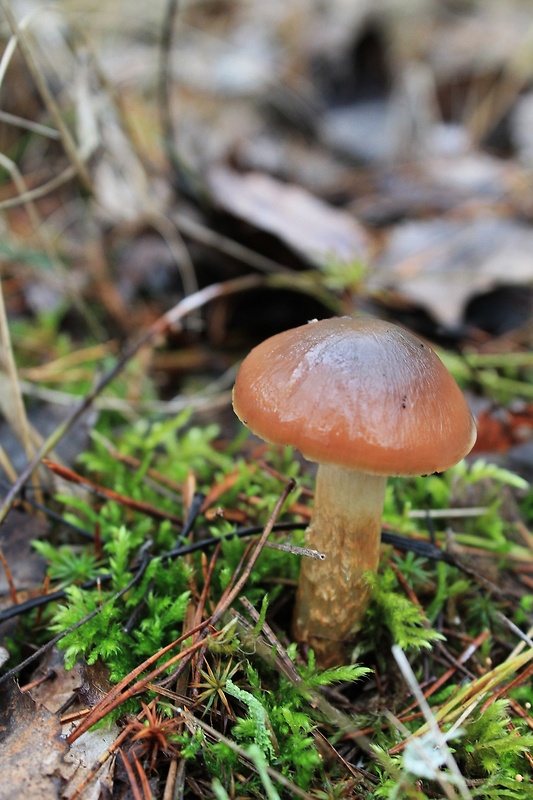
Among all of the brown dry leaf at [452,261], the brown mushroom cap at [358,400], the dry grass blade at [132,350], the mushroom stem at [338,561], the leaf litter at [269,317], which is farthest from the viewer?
the brown dry leaf at [452,261]

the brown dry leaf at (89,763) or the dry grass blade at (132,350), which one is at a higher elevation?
the dry grass blade at (132,350)

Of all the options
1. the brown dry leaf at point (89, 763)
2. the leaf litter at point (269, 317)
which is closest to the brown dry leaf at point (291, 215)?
the leaf litter at point (269, 317)

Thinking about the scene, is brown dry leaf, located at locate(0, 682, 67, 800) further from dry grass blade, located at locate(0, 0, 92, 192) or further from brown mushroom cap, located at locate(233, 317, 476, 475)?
dry grass blade, located at locate(0, 0, 92, 192)

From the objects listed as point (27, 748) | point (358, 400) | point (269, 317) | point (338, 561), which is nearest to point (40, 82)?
point (269, 317)

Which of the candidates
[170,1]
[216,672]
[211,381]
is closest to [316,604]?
[216,672]

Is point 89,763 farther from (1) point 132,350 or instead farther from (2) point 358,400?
(1) point 132,350

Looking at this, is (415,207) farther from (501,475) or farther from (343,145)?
(501,475)

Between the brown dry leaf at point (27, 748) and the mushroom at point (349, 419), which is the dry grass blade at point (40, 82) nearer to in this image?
the mushroom at point (349, 419)
